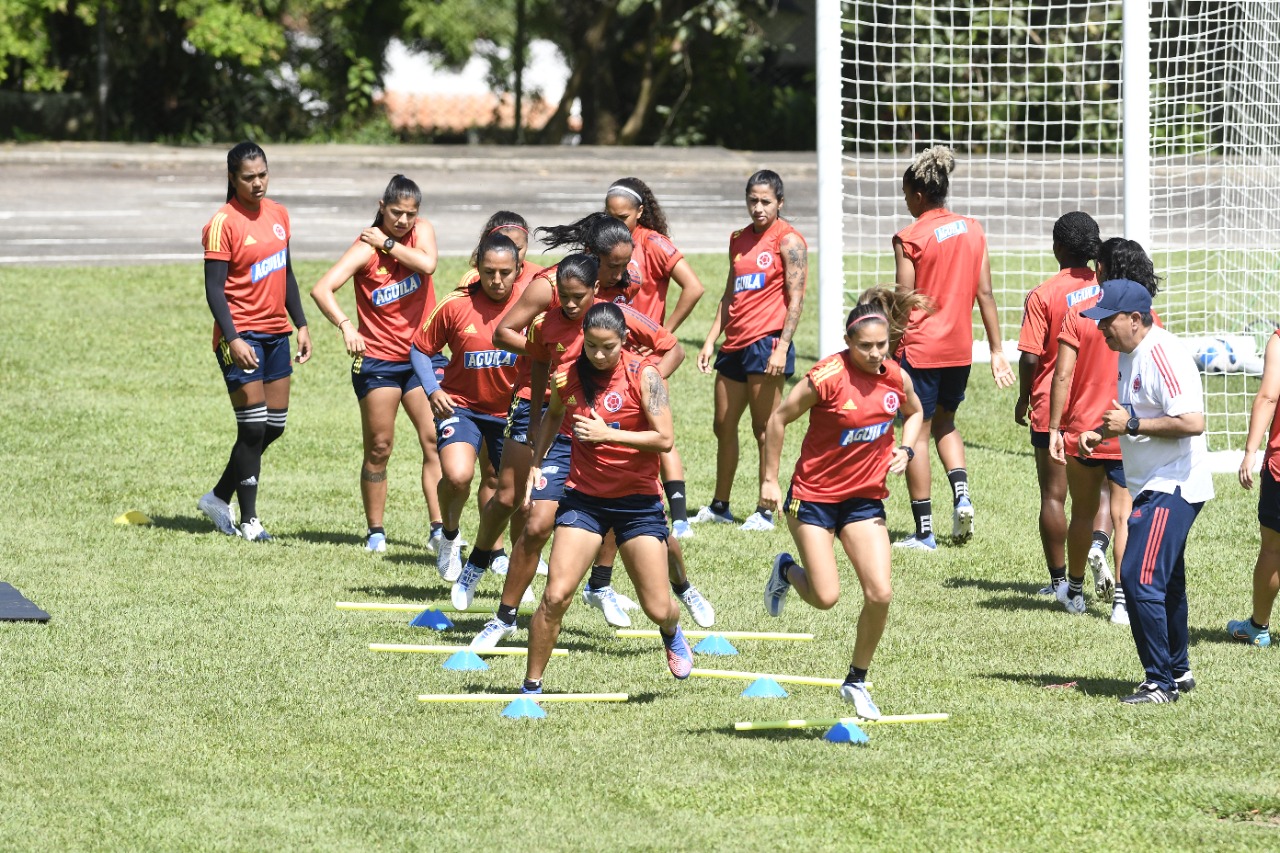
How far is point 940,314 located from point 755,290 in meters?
1.47

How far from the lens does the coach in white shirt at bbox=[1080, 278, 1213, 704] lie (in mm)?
7766

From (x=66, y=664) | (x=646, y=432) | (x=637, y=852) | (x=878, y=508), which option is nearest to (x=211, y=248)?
(x=66, y=664)

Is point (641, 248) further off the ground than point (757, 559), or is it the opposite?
point (641, 248)

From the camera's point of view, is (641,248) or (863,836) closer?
(863,836)

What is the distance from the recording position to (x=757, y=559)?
36.9ft

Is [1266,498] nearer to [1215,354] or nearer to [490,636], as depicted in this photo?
[490,636]

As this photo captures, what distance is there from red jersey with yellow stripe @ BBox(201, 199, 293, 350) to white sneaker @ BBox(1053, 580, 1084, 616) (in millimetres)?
5275

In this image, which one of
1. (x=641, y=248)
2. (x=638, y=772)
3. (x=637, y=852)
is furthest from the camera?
(x=641, y=248)

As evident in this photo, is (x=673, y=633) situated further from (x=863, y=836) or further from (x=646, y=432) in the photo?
(x=863, y=836)

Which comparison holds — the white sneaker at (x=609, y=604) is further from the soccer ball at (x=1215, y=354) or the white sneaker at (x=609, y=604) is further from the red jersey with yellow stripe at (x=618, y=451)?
the soccer ball at (x=1215, y=354)

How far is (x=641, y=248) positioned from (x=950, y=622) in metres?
2.95

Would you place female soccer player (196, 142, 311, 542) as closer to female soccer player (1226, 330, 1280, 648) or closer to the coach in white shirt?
the coach in white shirt

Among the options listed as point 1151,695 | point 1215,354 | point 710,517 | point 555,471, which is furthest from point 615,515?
point 1215,354

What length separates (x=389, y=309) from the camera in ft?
35.9
